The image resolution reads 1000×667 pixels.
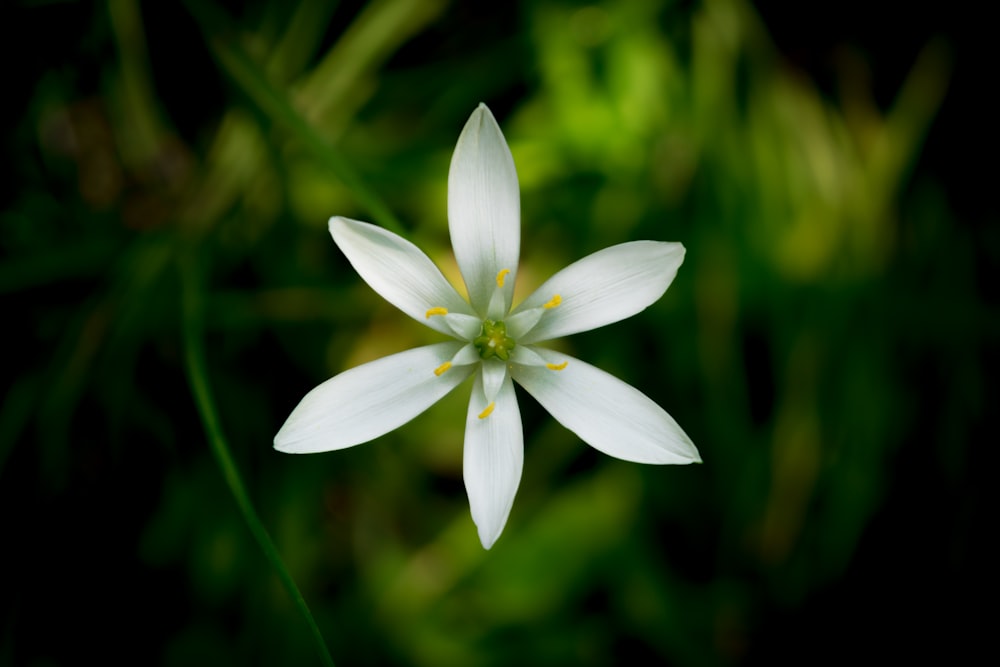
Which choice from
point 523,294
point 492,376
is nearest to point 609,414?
point 492,376

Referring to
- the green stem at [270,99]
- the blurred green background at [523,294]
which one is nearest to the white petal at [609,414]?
the green stem at [270,99]

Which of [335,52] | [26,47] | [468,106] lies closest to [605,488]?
[468,106]

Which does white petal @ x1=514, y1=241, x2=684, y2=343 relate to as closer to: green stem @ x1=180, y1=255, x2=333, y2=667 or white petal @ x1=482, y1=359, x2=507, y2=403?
white petal @ x1=482, y1=359, x2=507, y2=403

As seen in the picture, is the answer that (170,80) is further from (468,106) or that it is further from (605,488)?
(605,488)

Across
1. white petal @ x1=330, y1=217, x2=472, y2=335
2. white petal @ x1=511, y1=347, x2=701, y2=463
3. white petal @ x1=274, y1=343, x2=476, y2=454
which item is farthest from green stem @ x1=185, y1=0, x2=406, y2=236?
white petal @ x1=511, y1=347, x2=701, y2=463

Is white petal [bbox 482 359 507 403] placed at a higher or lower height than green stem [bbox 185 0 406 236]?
lower

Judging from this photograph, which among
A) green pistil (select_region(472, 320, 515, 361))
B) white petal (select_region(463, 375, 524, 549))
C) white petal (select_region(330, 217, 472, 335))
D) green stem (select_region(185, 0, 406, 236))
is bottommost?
white petal (select_region(463, 375, 524, 549))

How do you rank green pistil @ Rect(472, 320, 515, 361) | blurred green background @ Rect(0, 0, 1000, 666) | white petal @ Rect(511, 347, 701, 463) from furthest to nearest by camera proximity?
blurred green background @ Rect(0, 0, 1000, 666)
green pistil @ Rect(472, 320, 515, 361)
white petal @ Rect(511, 347, 701, 463)

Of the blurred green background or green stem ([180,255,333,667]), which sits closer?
green stem ([180,255,333,667])

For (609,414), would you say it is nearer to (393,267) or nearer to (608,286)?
(608,286)
